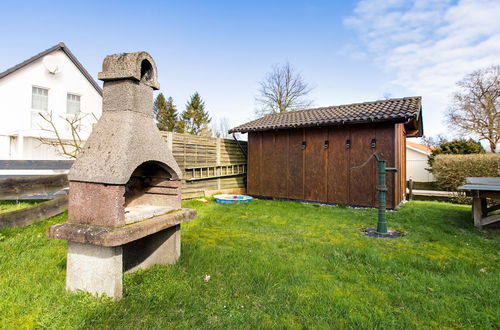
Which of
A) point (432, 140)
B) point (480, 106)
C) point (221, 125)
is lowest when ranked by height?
point (432, 140)

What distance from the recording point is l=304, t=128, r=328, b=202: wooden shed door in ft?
27.3

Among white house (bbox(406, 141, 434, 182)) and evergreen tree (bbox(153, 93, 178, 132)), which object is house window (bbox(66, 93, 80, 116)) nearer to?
evergreen tree (bbox(153, 93, 178, 132))

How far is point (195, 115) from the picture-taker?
3294 centimetres

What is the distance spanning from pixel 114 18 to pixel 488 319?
9.24 metres

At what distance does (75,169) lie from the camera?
2312 millimetres

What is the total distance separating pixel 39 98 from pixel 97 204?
13.2 m

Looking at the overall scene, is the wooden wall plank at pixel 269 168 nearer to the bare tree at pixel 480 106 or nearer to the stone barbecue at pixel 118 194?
the stone barbecue at pixel 118 194

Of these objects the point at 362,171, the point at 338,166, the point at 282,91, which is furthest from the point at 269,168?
the point at 282,91

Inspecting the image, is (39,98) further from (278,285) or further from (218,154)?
(278,285)

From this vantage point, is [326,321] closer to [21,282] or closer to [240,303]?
[240,303]

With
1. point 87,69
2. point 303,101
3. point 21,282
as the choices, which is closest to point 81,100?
point 87,69

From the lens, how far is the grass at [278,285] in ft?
6.44

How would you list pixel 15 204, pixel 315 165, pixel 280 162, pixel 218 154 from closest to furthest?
pixel 15 204, pixel 315 165, pixel 280 162, pixel 218 154

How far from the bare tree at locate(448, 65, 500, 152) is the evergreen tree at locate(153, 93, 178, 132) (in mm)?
28895
